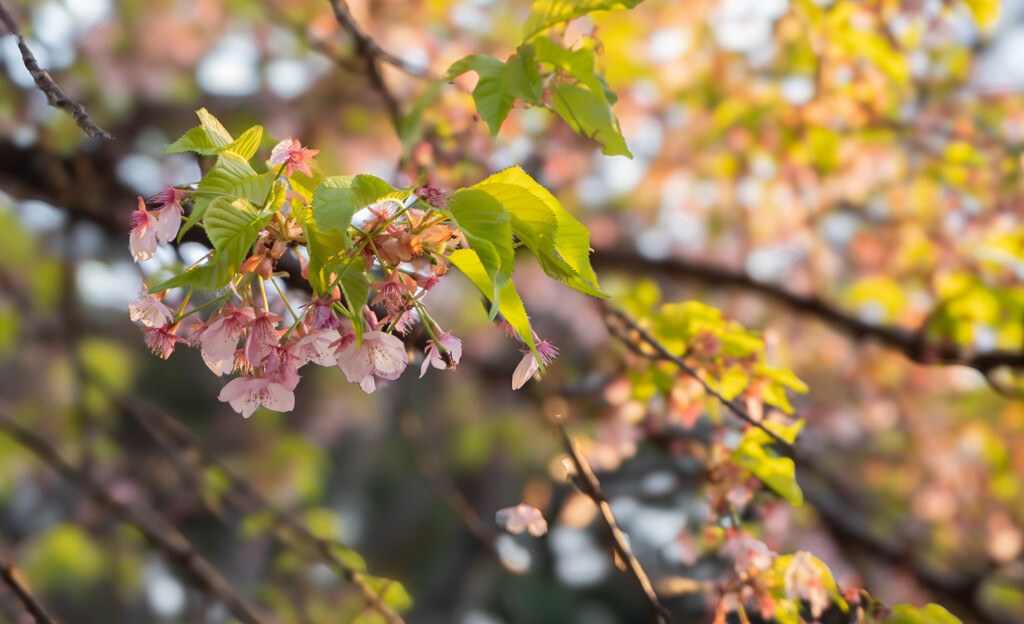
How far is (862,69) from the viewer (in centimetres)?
239

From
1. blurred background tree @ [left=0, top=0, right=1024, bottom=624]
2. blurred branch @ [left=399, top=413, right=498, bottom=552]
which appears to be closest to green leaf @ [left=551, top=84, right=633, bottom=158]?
blurred background tree @ [left=0, top=0, right=1024, bottom=624]

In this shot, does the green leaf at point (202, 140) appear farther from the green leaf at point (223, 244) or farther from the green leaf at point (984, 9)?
the green leaf at point (984, 9)

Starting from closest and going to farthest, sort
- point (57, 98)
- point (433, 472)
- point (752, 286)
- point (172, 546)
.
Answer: point (57, 98) < point (172, 546) < point (433, 472) < point (752, 286)

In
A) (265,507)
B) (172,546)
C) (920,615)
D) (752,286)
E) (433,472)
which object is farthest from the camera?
(752,286)

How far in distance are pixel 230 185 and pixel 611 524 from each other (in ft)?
1.93

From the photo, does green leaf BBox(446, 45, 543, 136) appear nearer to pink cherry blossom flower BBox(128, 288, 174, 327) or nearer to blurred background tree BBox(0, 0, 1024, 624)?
blurred background tree BBox(0, 0, 1024, 624)

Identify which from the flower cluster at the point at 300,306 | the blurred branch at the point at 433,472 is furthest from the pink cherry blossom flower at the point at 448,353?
the blurred branch at the point at 433,472

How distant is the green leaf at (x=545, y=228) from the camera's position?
60 centimetres

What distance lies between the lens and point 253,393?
2.24 feet

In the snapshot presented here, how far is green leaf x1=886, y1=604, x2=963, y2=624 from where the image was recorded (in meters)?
0.85

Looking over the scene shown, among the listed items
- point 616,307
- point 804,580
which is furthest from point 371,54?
point 804,580

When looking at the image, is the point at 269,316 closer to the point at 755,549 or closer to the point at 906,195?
the point at 755,549

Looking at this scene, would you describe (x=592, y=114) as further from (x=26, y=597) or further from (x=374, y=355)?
(x=26, y=597)

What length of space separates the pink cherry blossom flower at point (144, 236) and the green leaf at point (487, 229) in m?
0.29
